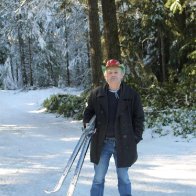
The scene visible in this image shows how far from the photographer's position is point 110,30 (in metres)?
13.6

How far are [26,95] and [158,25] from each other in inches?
694

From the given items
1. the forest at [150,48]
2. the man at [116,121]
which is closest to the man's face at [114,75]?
the man at [116,121]

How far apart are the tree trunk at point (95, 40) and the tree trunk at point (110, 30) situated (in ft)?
1.75

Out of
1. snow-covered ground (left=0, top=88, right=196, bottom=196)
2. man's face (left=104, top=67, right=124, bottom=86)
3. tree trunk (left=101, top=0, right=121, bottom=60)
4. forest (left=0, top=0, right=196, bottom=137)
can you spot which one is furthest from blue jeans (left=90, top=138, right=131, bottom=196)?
tree trunk (left=101, top=0, right=121, bottom=60)

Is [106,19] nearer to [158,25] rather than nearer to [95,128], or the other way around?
[158,25]

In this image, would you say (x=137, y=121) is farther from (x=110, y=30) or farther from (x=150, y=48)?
(x=150, y=48)

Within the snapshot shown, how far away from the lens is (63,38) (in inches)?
1606

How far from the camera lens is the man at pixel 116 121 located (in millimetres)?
4938

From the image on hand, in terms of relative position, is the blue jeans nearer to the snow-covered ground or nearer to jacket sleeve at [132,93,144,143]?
jacket sleeve at [132,93,144,143]

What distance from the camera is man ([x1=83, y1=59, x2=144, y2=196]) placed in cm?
494

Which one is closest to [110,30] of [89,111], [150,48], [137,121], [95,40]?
[95,40]

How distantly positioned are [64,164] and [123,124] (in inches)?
157

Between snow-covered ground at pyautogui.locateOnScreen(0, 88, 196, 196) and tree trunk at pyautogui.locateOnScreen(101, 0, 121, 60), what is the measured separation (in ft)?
8.33

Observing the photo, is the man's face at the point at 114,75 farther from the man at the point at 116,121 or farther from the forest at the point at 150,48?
the forest at the point at 150,48
